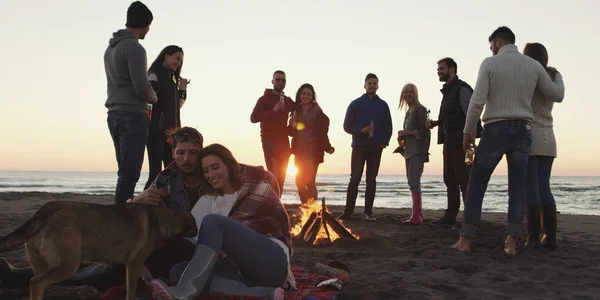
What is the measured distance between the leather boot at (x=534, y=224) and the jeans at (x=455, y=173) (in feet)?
4.11

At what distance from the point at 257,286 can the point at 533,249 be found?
146 inches

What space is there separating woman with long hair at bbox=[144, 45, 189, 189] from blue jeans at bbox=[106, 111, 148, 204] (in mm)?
532

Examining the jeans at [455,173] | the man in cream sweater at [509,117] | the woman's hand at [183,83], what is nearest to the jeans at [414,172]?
the jeans at [455,173]

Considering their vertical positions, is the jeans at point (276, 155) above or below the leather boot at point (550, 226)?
above

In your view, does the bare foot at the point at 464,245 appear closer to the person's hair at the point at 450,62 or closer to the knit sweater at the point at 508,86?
the knit sweater at the point at 508,86

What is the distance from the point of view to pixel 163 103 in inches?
213

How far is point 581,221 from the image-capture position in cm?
866

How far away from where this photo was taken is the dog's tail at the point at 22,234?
2.52 meters

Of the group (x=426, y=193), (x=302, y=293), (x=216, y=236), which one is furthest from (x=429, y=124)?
(x=426, y=193)

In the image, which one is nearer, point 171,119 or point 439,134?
point 171,119

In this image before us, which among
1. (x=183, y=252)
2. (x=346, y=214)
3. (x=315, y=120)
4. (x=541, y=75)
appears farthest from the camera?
(x=346, y=214)

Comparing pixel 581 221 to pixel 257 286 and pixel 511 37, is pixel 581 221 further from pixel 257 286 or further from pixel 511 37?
pixel 257 286

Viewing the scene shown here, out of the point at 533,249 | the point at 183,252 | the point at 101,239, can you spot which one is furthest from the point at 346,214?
the point at 101,239

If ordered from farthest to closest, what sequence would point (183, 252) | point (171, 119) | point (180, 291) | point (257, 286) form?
point (171, 119), point (183, 252), point (257, 286), point (180, 291)
